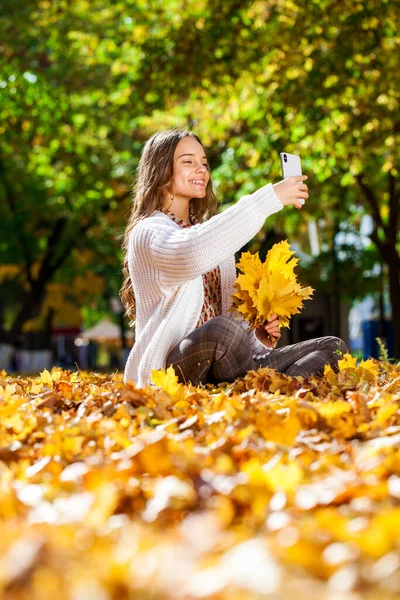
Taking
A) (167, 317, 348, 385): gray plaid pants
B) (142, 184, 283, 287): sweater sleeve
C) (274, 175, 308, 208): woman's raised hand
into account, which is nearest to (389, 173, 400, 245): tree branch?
(167, 317, 348, 385): gray plaid pants

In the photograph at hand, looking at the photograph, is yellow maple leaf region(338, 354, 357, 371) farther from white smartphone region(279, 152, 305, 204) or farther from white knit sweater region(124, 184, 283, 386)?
white smartphone region(279, 152, 305, 204)

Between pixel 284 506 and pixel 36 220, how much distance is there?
21.2 metres

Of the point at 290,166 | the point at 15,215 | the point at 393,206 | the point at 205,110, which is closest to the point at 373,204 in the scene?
the point at 393,206

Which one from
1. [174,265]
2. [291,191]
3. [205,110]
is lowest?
[174,265]

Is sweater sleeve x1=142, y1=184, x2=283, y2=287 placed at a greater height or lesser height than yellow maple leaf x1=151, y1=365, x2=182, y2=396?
greater

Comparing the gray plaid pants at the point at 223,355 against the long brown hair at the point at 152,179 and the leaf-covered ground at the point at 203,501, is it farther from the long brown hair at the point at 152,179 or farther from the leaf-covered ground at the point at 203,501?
the leaf-covered ground at the point at 203,501

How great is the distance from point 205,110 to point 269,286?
11678mm

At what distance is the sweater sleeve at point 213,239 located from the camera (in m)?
4.30

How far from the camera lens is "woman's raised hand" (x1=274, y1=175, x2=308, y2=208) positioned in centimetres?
445

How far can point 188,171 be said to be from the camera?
17.2ft

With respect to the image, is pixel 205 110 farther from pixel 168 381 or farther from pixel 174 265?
pixel 168 381

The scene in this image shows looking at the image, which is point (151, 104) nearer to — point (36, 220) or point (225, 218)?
point (36, 220)

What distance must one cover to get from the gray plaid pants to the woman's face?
1078 millimetres

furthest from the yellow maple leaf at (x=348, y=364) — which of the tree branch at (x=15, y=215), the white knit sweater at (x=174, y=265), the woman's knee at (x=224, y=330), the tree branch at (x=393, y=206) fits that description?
the tree branch at (x=15, y=215)
